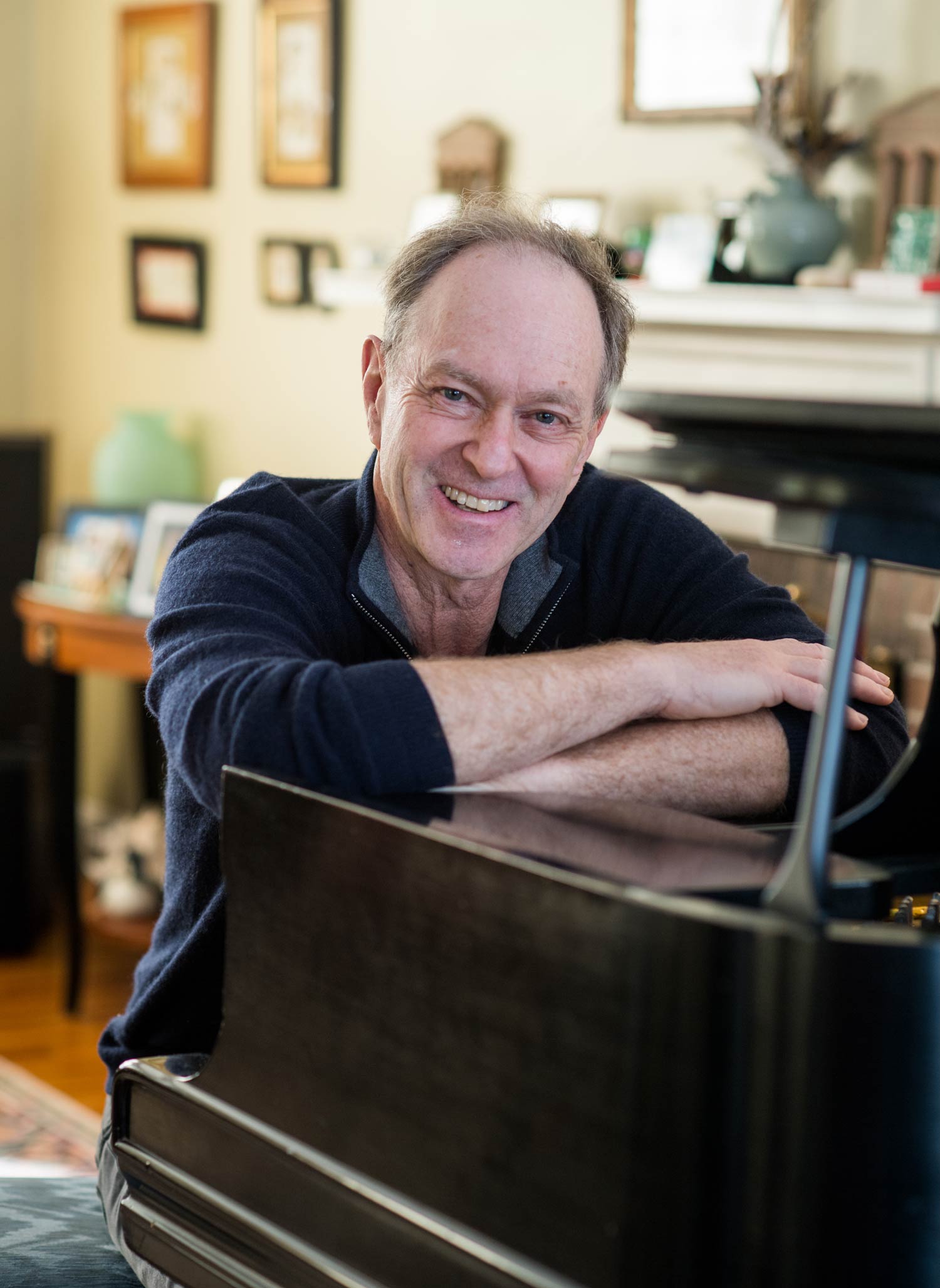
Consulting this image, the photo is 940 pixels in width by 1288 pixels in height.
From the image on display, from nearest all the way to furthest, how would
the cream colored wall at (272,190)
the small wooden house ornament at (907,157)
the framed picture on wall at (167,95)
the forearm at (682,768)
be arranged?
the forearm at (682,768) < the small wooden house ornament at (907,157) < the cream colored wall at (272,190) < the framed picture on wall at (167,95)

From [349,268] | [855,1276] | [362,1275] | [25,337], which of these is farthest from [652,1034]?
[25,337]

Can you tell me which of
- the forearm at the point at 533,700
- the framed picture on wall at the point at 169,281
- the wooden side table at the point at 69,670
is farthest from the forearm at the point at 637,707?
the framed picture on wall at the point at 169,281

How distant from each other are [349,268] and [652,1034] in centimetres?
341

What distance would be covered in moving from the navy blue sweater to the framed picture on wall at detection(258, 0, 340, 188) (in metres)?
2.54

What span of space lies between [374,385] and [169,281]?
307 centimetres

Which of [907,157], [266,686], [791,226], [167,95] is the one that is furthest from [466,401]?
[167,95]

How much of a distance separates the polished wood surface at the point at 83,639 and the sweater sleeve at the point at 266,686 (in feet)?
6.90

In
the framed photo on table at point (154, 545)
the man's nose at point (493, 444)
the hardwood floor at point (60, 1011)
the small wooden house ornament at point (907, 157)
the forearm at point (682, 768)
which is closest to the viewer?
the forearm at point (682, 768)

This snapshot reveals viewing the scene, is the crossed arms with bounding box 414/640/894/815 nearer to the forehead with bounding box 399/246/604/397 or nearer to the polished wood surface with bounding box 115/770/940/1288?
the polished wood surface with bounding box 115/770/940/1288

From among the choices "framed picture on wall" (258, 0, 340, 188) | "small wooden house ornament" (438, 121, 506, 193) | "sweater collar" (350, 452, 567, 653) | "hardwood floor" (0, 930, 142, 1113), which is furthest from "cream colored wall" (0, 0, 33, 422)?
"sweater collar" (350, 452, 567, 653)

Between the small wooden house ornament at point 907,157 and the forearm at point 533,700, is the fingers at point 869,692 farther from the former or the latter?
the small wooden house ornament at point 907,157

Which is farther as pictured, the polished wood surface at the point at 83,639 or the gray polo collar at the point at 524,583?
the polished wood surface at the point at 83,639

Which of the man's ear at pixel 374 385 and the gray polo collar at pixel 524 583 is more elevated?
the man's ear at pixel 374 385

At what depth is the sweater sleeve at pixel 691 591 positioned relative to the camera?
1712 mm
